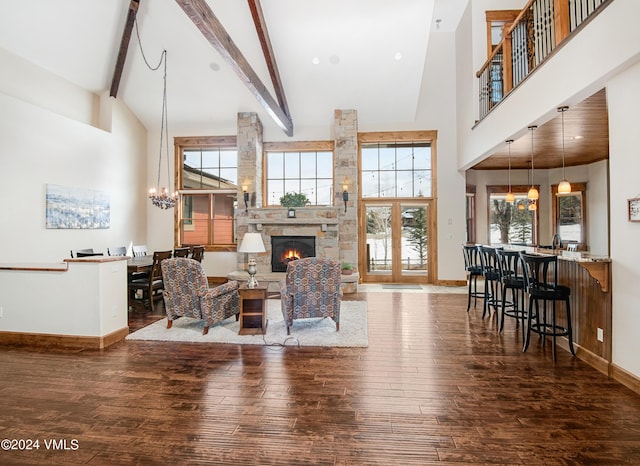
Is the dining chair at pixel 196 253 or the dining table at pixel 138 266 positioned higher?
the dining chair at pixel 196 253

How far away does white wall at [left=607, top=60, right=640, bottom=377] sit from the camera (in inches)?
111

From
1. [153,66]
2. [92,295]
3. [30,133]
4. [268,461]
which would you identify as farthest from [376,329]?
[153,66]

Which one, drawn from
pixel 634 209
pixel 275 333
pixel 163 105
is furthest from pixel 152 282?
pixel 634 209

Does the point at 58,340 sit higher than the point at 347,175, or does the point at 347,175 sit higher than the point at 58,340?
the point at 347,175

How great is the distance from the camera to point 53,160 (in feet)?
19.7

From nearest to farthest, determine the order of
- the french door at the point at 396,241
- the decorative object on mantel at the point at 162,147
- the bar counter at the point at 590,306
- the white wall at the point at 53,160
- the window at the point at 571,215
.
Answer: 1. the bar counter at the point at 590,306
2. the white wall at the point at 53,160
3. the decorative object on mantel at the point at 162,147
4. the window at the point at 571,215
5. the french door at the point at 396,241

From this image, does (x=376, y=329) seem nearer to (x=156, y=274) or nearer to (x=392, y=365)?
(x=392, y=365)

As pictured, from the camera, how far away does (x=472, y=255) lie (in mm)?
6402

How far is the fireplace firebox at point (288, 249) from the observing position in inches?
302

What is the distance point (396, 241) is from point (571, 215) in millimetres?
4436

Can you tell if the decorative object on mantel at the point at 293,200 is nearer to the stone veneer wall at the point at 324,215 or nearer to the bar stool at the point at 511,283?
the stone veneer wall at the point at 324,215

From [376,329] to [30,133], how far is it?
6454 mm

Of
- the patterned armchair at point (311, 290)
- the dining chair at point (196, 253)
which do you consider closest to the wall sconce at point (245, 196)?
the dining chair at point (196, 253)

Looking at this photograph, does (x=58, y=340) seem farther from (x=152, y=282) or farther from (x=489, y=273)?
(x=489, y=273)
